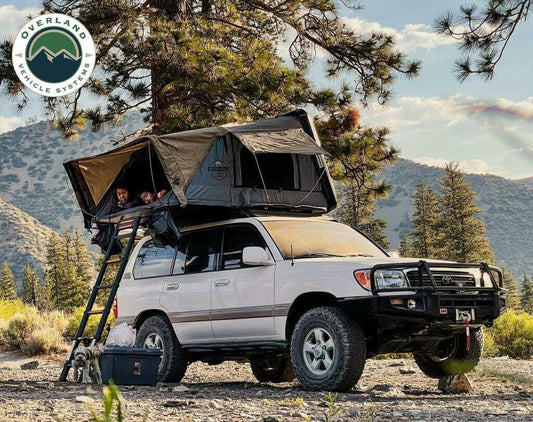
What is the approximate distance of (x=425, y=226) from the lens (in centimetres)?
5825

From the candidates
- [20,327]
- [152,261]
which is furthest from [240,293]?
[20,327]

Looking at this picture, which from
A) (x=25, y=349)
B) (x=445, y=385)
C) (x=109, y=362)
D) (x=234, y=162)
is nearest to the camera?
(x=445, y=385)

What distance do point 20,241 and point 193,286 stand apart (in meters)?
127

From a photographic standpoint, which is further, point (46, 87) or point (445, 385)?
point (46, 87)

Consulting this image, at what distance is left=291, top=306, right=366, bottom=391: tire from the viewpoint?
8391mm

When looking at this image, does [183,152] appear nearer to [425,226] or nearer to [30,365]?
[30,365]

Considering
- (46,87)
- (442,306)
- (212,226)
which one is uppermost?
(46,87)

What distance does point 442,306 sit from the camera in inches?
334

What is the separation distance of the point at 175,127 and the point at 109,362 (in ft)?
23.5

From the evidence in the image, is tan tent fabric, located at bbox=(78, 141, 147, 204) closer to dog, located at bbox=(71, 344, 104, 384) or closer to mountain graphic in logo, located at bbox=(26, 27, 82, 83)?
dog, located at bbox=(71, 344, 104, 384)

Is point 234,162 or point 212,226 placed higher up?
point 234,162

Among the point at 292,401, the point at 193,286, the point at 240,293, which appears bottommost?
the point at 292,401

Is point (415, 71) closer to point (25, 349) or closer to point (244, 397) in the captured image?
point (25, 349)

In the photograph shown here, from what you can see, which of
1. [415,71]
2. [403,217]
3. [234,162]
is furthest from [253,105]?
[403,217]
